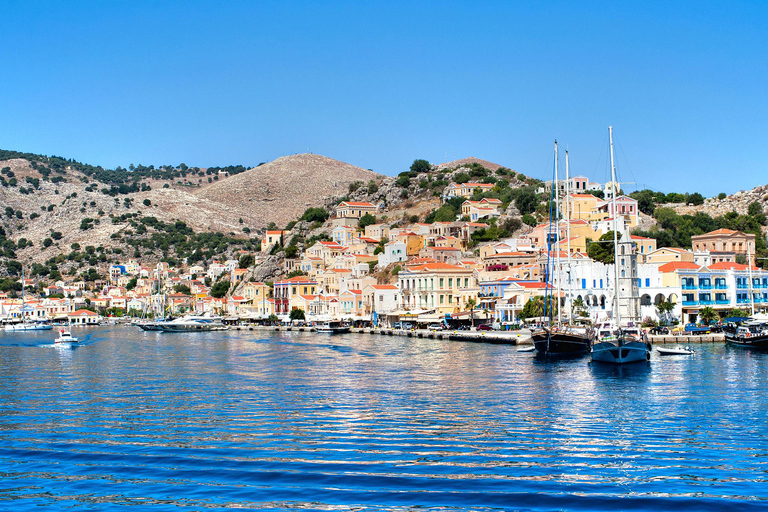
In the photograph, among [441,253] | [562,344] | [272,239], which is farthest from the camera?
[272,239]

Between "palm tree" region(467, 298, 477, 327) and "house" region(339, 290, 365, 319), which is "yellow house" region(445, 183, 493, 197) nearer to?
"house" region(339, 290, 365, 319)

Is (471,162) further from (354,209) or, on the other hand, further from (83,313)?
(83,313)

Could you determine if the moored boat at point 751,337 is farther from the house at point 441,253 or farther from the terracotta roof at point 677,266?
the house at point 441,253

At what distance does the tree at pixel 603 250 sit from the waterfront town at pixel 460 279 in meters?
1.05

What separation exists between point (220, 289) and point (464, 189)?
43886 mm

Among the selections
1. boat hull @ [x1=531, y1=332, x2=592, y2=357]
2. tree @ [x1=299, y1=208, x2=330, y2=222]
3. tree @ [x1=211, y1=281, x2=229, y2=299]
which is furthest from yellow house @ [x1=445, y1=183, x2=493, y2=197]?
boat hull @ [x1=531, y1=332, x2=592, y2=357]

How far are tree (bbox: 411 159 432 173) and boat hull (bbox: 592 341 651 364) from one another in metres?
107

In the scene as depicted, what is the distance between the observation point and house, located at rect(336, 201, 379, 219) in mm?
134625

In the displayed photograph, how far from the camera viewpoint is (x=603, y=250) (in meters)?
83.5

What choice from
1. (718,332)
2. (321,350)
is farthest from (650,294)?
(321,350)

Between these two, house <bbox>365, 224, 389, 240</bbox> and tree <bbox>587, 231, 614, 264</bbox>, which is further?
house <bbox>365, 224, 389, 240</bbox>

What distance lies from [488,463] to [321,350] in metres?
40.7

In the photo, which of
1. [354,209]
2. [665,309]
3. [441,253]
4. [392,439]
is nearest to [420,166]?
[354,209]

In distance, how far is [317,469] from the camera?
1895cm
